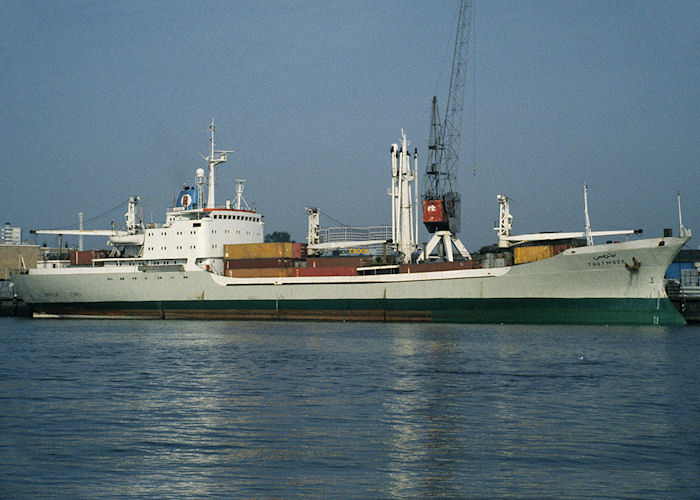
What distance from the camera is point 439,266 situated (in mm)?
47375

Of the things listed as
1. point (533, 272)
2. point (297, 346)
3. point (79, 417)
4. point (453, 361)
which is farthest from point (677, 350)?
point (79, 417)

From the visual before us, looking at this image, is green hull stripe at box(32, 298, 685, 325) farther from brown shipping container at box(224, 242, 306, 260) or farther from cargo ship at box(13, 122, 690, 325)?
brown shipping container at box(224, 242, 306, 260)

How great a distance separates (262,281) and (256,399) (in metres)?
32.5

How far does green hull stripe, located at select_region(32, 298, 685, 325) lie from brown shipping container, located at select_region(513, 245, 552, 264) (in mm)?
2616

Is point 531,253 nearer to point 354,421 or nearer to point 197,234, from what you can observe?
point 197,234

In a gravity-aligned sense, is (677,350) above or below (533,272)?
below

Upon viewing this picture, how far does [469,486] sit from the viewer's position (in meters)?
11.5

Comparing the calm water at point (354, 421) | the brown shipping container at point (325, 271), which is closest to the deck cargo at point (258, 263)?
the brown shipping container at point (325, 271)

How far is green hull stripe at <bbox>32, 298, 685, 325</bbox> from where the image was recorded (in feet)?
139

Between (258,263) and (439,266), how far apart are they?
14038 mm

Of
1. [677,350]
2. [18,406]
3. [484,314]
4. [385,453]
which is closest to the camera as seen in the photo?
[385,453]

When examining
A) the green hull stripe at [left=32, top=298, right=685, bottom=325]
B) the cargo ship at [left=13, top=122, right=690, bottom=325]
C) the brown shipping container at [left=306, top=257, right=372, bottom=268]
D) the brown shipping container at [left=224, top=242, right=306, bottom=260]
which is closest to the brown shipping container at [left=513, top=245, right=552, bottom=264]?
the cargo ship at [left=13, top=122, right=690, bottom=325]

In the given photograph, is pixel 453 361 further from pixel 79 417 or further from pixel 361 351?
pixel 79 417

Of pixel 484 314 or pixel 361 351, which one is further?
pixel 484 314
